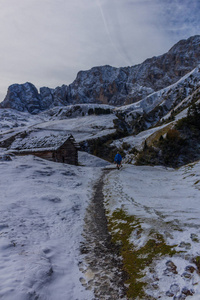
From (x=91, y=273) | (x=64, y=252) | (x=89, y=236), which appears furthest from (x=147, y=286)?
(x=89, y=236)

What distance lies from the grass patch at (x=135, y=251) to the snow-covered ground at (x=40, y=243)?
1.05 metres

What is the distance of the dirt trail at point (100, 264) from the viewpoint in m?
3.99

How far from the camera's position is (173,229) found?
5.59m

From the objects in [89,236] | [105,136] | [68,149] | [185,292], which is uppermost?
[105,136]

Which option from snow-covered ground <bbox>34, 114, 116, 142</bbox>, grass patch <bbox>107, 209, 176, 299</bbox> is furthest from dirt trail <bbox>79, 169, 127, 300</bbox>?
snow-covered ground <bbox>34, 114, 116, 142</bbox>

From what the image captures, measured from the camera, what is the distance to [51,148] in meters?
30.8

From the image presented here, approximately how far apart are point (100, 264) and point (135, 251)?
107cm

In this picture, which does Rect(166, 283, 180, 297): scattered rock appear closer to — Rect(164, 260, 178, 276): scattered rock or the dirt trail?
Rect(164, 260, 178, 276): scattered rock

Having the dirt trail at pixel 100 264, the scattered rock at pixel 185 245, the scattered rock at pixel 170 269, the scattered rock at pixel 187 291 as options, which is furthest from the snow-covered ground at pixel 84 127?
the scattered rock at pixel 187 291

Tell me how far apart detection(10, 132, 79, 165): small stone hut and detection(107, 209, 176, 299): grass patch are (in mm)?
25146

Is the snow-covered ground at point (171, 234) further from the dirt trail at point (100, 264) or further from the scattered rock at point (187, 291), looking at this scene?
the dirt trail at point (100, 264)

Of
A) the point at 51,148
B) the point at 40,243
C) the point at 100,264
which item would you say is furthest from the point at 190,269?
the point at 51,148

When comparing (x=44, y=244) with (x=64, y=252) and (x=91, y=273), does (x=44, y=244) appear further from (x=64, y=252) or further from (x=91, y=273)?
(x=91, y=273)

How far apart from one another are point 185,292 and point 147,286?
79 cm
